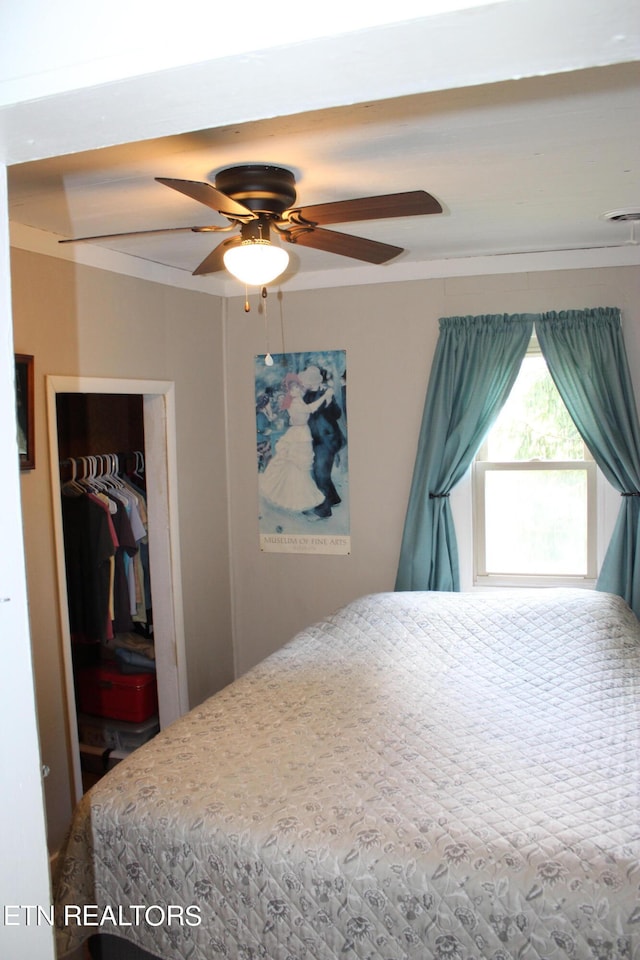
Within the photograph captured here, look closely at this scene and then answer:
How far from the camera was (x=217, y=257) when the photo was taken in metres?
2.53

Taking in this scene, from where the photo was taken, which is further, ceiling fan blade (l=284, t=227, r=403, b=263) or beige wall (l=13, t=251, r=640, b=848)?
beige wall (l=13, t=251, r=640, b=848)

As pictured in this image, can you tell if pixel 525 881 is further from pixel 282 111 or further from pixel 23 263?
pixel 23 263

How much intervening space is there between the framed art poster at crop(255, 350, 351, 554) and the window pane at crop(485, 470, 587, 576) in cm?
77

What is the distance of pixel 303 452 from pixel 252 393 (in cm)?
45

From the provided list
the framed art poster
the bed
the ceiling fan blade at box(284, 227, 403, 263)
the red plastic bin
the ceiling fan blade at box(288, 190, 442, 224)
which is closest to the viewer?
the bed

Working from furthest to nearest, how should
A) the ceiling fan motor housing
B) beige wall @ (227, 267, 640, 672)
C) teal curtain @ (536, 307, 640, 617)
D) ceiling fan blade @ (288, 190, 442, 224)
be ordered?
A: beige wall @ (227, 267, 640, 672)
teal curtain @ (536, 307, 640, 617)
the ceiling fan motor housing
ceiling fan blade @ (288, 190, 442, 224)

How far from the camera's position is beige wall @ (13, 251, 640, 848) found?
139 inches

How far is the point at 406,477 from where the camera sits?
3.90 metres

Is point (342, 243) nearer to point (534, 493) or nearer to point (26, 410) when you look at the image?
point (26, 410)

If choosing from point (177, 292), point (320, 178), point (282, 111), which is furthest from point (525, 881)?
point (177, 292)

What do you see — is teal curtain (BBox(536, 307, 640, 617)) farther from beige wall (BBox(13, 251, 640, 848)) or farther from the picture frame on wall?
the picture frame on wall

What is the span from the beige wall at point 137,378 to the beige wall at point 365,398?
0.12 m

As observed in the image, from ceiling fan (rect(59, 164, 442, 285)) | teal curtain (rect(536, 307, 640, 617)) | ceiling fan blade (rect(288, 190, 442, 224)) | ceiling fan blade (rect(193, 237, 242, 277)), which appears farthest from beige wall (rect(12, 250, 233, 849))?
teal curtain (rect(536, 307, 640, 617))

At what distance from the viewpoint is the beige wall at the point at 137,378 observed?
2869mm
